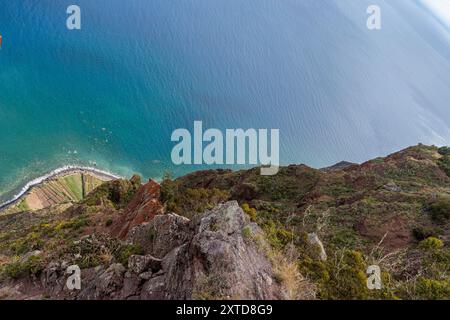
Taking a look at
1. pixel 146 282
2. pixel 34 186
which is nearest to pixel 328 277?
pixel 146 282

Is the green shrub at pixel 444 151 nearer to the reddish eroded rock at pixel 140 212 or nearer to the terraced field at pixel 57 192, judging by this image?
the reddish eroded rock at pixel 140 212

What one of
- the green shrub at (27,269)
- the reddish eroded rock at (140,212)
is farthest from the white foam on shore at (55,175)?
the green shrub at (27,269)

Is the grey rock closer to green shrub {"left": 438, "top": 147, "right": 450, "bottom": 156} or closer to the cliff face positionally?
the cliff face

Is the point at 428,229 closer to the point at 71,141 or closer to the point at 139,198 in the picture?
the point at 139,198

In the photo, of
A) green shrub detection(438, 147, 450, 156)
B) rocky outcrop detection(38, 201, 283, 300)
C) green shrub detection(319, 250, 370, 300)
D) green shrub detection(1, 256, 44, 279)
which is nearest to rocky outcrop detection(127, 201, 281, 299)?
rocky outcrop detection(38, 201, 283, 300)

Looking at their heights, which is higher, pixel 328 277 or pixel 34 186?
pixel 34 186

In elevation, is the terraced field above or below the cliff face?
above
